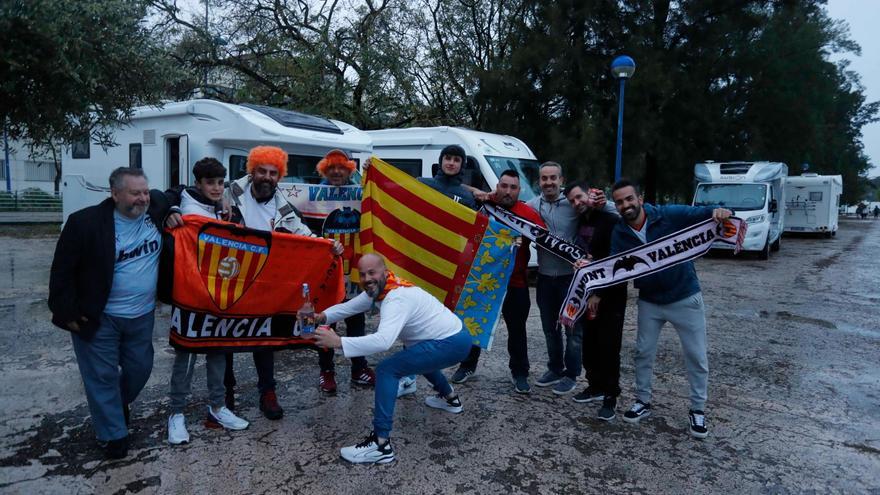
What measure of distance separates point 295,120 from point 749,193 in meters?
13.3

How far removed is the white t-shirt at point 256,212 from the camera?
4.46 m

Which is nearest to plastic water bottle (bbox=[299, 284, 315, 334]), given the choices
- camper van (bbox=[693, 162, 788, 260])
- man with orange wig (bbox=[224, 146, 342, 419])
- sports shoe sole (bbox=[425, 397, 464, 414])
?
man with orange wig (bbox=[224, 146, 342, 419])

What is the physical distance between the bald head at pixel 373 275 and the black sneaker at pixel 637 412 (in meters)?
2.25

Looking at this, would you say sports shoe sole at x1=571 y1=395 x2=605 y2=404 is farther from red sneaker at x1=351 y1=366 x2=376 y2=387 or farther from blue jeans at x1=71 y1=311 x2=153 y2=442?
blue jeans at x1=71 y1=311 x2=153 y2=442

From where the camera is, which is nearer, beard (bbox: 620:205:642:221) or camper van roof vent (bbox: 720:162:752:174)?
beard (bbox: 620:205:642:221)

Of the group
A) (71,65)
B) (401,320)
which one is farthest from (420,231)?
(71,65)

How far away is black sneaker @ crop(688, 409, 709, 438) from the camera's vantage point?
→ 4.33 m

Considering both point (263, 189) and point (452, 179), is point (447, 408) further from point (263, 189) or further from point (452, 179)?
point (263, 189)

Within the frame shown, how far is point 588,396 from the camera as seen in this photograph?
499 centimetres

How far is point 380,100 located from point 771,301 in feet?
42.2

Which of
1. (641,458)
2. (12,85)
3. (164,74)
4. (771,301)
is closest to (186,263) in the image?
(12,85)

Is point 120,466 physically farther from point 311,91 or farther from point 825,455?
point 311,91

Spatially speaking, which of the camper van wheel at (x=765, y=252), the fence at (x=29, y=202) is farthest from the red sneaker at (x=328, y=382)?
the fence at (x=29, y=202)

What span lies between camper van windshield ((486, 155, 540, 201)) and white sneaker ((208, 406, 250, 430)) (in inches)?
Answer: 292
